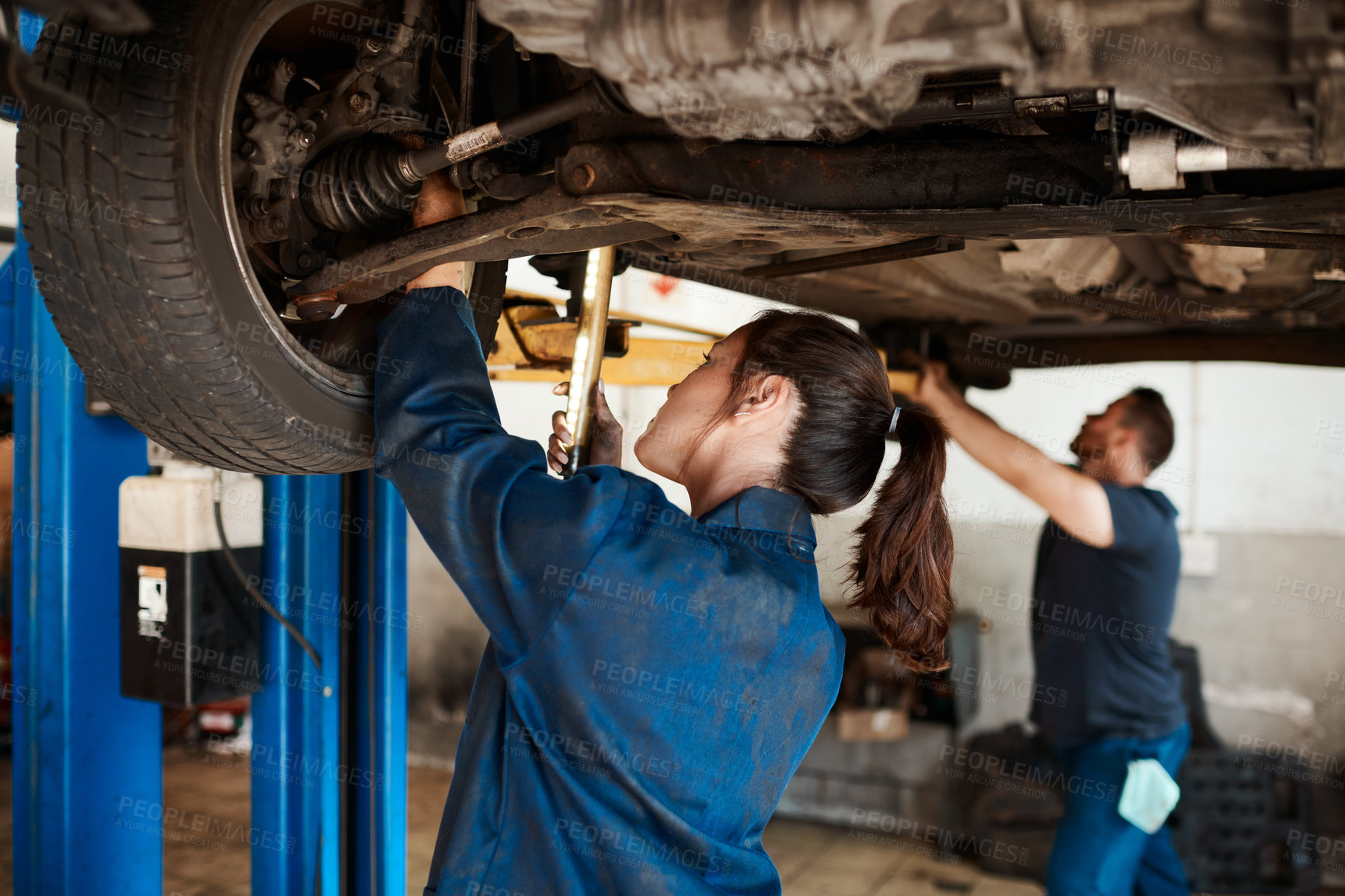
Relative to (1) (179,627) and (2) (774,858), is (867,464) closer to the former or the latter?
(1) (179,627)

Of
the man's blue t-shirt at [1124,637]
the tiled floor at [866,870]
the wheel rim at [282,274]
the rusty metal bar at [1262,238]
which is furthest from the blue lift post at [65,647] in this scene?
the tiled floor at [866,870]

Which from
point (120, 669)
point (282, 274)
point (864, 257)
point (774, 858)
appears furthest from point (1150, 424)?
point (120, 669)

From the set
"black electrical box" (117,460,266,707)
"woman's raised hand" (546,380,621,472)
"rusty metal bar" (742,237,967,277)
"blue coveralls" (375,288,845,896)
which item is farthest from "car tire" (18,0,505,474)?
"rusty metal bar" (742,237,967,277)

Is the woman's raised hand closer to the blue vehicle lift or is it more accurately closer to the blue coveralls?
the blue coveralls

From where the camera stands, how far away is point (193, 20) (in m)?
0.97

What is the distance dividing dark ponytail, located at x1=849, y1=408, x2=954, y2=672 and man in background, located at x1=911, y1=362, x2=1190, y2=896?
108 cm

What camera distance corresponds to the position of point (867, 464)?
132cm

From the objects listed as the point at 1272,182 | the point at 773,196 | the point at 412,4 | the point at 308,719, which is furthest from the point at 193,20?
the point at 308,719

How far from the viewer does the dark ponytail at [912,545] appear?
1.36 meters

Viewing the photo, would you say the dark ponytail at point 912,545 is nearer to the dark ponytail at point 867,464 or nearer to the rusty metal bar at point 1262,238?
the dark ponytail at point 867,464

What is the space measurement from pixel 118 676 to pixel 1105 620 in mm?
2405

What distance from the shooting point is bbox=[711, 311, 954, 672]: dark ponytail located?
125 cm

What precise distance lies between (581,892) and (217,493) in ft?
3.79

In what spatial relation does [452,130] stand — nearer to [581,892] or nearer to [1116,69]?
[1116,69]
